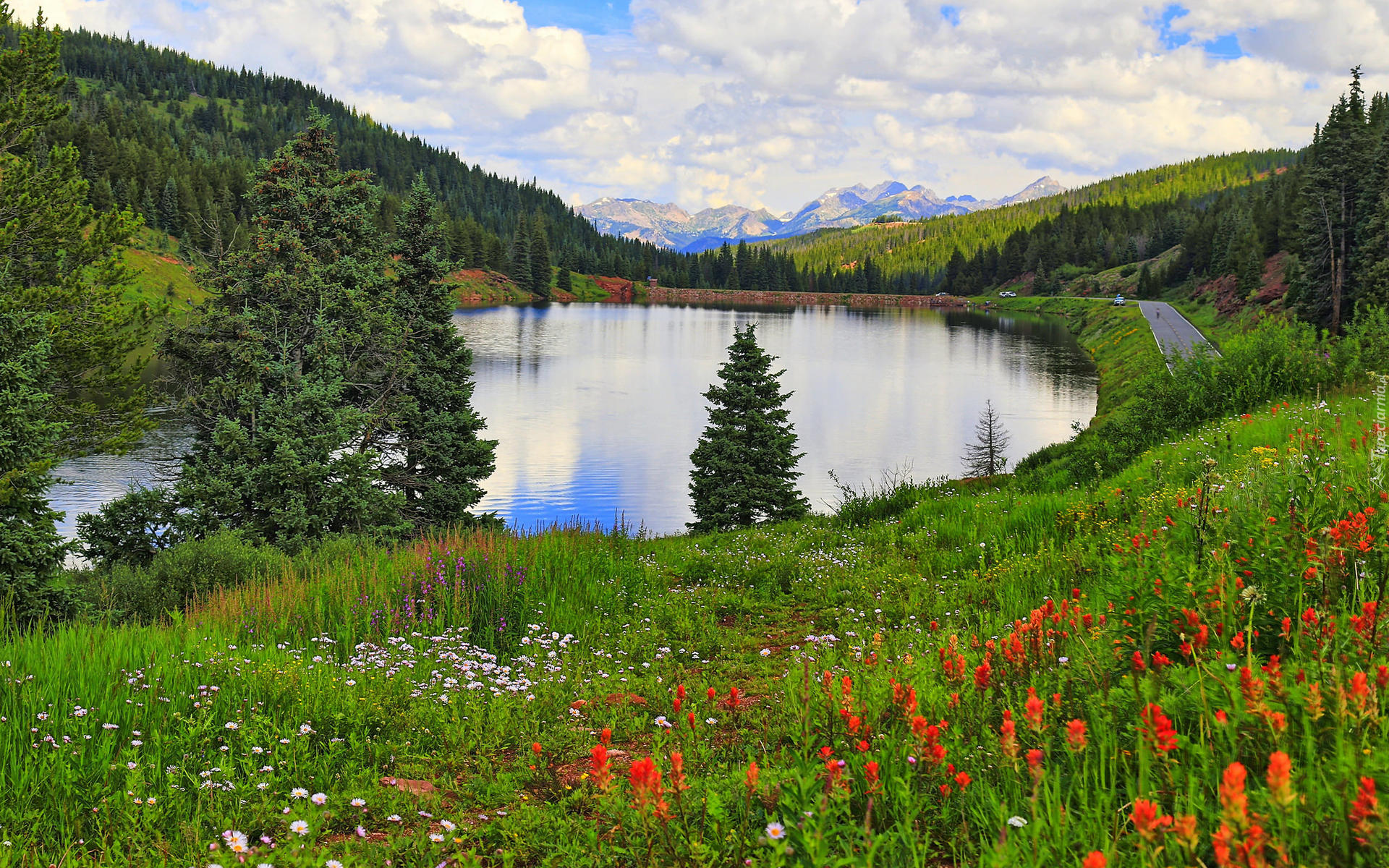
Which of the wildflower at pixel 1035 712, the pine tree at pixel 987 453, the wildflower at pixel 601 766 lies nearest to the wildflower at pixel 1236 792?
the wildflower at pixel 1035 712

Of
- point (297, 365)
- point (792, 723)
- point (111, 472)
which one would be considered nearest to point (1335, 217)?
point (297, 365)

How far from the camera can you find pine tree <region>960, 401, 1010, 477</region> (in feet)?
114

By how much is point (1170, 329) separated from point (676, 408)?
4611 cm

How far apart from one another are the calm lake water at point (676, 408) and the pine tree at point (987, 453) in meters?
0.73

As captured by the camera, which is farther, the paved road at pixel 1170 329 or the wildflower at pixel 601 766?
the paved road at pixel 1170 329

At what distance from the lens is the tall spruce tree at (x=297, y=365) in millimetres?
18641

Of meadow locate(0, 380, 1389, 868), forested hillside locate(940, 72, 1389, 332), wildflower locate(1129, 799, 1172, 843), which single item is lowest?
meadow locate(0, 380, 1389, 868)

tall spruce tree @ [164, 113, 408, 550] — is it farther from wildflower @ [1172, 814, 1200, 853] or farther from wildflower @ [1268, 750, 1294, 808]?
wildflower @ [1268, 750, 1294, 808]

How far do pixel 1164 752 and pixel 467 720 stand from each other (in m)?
3.78

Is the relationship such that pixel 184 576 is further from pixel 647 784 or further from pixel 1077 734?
pixel 1077 734

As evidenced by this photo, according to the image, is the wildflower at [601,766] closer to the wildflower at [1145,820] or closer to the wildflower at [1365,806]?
the wildflower at [1145,820]

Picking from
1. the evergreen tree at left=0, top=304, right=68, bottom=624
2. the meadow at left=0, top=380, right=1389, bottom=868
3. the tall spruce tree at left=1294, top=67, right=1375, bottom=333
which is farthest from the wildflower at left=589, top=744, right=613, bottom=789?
the tall spruce tree at left=1294, top=67, right=1375, bottom=333

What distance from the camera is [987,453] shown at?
37.3m

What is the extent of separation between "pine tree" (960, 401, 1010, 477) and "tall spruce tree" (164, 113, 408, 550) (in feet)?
77.7
